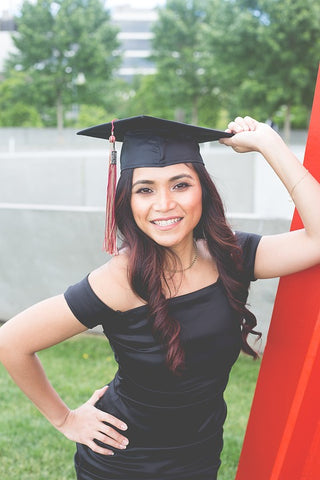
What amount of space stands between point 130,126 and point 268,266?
559 millimetres

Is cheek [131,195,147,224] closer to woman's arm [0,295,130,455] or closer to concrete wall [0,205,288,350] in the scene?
woman's arm [0,295,130,455]

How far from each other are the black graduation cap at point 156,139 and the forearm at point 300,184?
0.16 meters

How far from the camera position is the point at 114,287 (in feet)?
5.38

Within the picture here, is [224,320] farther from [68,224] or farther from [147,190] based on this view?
[68,224]

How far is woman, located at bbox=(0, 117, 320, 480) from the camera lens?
1639 mm

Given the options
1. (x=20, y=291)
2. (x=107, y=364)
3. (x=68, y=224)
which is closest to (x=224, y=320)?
(x=107, y=364)

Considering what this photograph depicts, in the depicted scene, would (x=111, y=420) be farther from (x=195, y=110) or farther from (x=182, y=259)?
(x=195, y=110)

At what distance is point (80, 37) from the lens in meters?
37.4

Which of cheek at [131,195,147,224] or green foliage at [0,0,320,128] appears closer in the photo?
cheek at [131,195,147,224]

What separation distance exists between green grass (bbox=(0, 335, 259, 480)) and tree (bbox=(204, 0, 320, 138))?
26.2 m

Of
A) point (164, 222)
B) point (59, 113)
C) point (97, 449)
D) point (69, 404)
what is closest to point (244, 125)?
point (164, 222)

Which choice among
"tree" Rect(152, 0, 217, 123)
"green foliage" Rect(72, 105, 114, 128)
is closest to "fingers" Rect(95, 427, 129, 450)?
"tree" Rect(152, 0, 217, 123)

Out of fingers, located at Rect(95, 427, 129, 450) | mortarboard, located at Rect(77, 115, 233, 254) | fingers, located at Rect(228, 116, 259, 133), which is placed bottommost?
fingers, located at Rect(95, 427, 129, 450)

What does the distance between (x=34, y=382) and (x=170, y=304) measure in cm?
50
